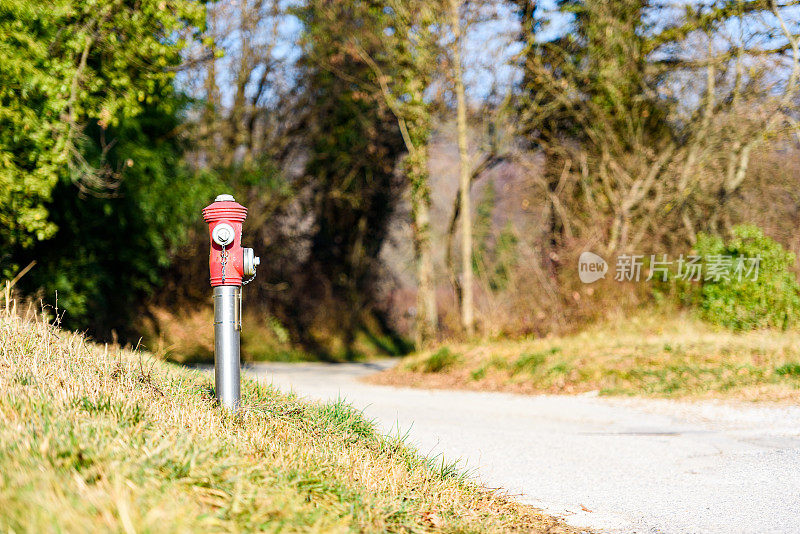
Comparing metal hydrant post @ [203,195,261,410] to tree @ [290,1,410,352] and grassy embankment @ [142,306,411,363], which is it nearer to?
grassy embankment @ [142,306,411,363]

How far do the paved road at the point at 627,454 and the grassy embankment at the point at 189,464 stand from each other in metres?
0.66

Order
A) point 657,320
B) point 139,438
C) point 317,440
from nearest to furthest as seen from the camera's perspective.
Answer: point 139,438 < point 317,440 < point 657,320

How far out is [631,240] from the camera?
15266mm

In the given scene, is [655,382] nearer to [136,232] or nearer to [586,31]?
[586,31]

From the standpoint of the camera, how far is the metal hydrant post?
15.9 feet

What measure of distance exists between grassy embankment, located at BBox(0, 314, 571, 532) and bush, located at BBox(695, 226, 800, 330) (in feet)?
32.1

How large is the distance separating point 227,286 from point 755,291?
1097 cm

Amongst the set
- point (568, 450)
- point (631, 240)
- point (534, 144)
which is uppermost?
point (534, 144)

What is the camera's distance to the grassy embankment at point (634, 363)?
9.63 meters

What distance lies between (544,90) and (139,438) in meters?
14.3

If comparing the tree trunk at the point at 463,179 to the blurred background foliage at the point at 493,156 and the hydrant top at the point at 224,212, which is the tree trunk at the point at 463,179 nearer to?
the blurred background foliage at the point at 493,156

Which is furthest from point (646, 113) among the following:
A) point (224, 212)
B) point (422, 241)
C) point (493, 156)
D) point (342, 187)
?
point (224, 212)

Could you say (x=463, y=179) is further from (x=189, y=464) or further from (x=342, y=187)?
(x=189, y=464)

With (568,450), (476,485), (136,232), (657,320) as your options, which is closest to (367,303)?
(136,232)
